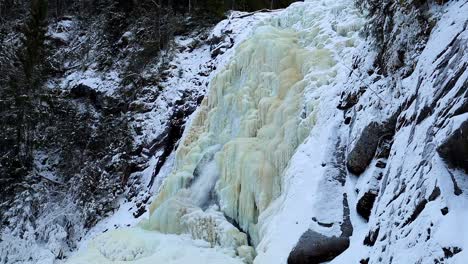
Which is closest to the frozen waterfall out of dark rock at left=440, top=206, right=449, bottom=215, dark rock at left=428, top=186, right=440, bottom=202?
Answer: dark rock at left=428, top=186, right=440, bottom=202

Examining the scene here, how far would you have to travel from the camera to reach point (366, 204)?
598 centimetres

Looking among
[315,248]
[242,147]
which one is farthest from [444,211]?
[242,147]

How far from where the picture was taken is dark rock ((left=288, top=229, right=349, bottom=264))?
596cm

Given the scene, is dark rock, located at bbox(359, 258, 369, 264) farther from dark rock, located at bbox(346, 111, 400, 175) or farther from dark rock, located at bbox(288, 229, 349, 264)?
dark rock, located at bbox(346, 111, 400, 175)

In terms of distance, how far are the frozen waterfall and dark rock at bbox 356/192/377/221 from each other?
69.5 inches

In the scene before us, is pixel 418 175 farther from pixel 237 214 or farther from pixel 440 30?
pixel 237 214

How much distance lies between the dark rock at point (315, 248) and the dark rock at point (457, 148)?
2015 millimetres

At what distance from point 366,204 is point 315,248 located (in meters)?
0.75

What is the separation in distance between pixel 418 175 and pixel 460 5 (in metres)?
1.98

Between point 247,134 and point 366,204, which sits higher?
point 366,204

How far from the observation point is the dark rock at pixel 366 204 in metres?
5.92

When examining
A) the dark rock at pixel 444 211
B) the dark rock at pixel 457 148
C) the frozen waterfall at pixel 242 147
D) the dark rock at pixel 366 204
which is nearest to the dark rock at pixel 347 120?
the frozen waterfall at pixel 242 147

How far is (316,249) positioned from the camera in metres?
6.05

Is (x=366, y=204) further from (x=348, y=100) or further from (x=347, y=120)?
(x=348, y=100)
